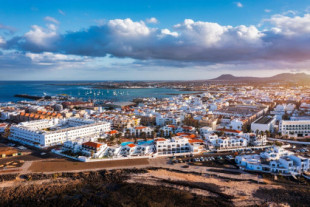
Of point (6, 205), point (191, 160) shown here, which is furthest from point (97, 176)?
point (191, 160)

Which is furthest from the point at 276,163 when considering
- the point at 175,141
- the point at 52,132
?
the point at 52,132

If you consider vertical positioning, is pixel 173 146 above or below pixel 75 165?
above

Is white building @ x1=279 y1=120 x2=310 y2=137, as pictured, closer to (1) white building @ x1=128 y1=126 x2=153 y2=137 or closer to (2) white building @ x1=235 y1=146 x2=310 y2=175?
(2) white building @ x1=235 y1=146 x2=310 y2=175

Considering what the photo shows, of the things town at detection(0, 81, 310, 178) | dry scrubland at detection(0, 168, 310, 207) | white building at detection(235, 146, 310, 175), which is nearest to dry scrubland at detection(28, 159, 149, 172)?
town at detection(0, 81, 310, 178)

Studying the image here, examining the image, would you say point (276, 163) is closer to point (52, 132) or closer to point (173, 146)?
point (173, 146)

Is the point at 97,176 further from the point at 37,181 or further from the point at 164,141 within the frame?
the point at 164,141

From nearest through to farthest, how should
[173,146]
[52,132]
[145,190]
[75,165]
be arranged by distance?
[145,190]
[75,165]
[173,146]
[52,132]

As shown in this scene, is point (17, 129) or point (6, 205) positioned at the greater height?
point (17, 129)
